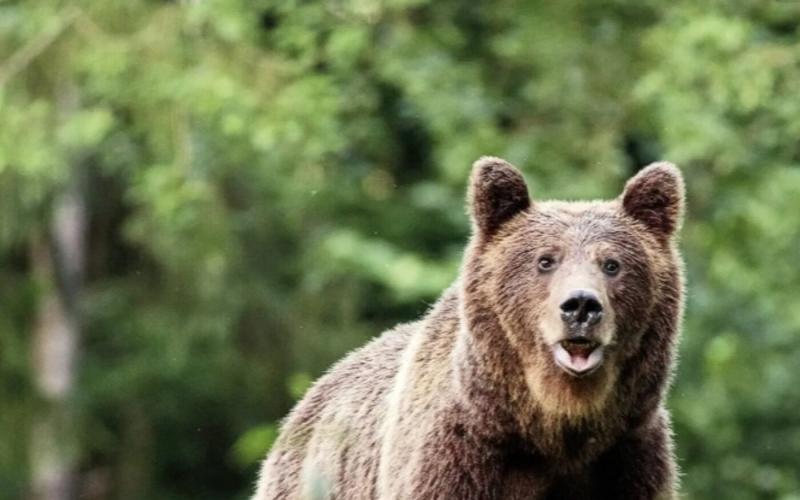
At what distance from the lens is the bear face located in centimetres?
628

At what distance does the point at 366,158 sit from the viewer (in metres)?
17.1

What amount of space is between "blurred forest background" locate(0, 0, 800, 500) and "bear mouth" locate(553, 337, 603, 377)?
3313 mm

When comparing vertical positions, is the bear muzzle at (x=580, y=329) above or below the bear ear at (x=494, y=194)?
below

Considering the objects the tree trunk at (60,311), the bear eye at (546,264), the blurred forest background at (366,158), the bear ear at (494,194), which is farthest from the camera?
the tree trunk at (60,311)

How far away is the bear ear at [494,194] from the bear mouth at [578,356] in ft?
1.95

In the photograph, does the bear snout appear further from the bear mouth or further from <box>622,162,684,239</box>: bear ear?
<box>622,162,684,239</box>: bear ear

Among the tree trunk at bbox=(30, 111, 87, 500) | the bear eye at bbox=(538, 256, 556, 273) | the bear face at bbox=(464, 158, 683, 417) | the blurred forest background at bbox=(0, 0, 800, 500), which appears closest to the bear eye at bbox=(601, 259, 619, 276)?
the bear face at bbox=(464, 158, 683, 417)

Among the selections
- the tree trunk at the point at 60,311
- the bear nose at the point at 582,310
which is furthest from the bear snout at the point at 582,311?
the tree trunk at the point at 60,311

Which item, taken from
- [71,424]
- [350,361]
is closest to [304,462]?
[350,361]

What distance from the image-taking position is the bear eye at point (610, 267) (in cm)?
644

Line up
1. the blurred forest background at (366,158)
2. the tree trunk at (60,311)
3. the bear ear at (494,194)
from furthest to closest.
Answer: the tree trunk at (60,311) → the blurred forest background at (366,158) → the bear ear at (494,194)

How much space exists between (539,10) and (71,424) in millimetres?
4890

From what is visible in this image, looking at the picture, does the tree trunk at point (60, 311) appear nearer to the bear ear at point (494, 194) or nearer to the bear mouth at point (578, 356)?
the bear ear at point (494, 194)

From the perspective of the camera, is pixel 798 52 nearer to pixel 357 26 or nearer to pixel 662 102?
pixel 662 102
